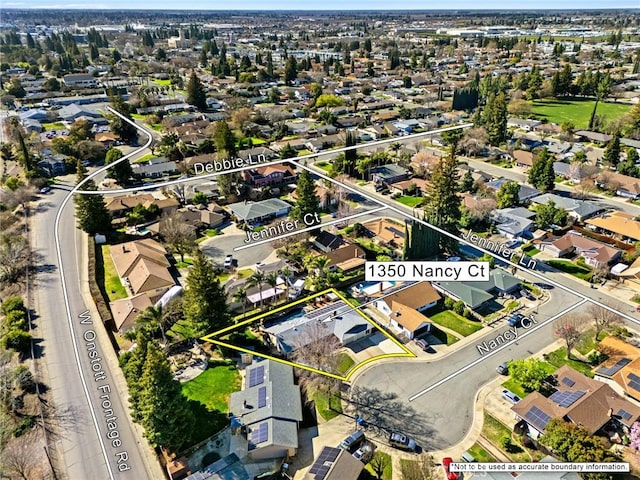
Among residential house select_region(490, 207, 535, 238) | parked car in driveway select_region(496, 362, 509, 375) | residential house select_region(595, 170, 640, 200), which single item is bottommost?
parked car in driveway select_region(496, 362, 509, 375)

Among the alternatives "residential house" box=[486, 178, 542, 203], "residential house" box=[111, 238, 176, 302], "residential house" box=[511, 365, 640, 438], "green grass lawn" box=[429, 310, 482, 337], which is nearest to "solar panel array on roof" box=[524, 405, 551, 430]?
"residential house" box=[511, 365, 640, 438]

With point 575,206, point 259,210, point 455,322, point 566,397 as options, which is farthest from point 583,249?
point 259,210

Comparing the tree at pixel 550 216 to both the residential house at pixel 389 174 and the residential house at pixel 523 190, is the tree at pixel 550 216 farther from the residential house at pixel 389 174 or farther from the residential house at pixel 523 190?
the residential house at pixel 389 174

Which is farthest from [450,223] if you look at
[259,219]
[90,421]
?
[90,421]

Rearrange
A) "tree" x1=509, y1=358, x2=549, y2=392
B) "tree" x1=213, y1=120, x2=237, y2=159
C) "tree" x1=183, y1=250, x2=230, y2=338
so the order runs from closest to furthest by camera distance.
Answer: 1. "tree" x1=509, y1=358, x2=549, y2=392
2. "tree" x1=183, y1=250, x2=230, y2=338
3. "tree" x1=213, y1=120, x2=237, y2=159

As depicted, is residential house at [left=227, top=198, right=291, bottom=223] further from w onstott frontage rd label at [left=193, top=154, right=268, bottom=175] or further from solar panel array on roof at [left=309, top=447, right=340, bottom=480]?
solar panel array on roof at [left=309, top=447, right=340, bottom=480]

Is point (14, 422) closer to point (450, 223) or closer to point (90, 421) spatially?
point (90, 421)

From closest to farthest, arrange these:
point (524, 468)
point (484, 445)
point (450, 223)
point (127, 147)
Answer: point (524, 468) < point (484, 445) < point (450, 223) < point (127, 147)

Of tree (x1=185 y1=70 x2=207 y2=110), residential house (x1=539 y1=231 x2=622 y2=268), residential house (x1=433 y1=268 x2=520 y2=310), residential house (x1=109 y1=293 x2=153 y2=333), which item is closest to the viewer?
residential house (x1=109 y1=293 x2=153 y2=333)
